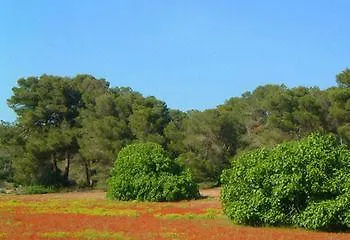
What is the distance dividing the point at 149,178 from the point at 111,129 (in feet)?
68.7

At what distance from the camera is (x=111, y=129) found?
6266 centimetres

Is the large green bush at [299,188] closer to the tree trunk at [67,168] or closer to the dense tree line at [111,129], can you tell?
the dense tree line at [111,129]

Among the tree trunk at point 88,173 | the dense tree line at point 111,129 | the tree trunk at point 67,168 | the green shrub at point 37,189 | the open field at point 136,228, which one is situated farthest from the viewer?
the tree trunk at point 88,173

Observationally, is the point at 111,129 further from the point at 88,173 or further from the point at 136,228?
the point at 136,228

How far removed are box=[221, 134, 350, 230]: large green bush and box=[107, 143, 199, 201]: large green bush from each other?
17.1 metres

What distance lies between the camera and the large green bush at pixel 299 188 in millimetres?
22375

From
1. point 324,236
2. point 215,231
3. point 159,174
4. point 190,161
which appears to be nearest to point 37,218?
point 215,231

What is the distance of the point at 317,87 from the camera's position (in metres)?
62.6

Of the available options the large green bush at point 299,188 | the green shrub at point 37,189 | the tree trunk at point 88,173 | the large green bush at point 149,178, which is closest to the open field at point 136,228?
the large green bush at point 299,188

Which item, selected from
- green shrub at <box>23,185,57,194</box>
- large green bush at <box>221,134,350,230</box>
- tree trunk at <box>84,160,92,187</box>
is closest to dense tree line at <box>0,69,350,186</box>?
tree trunk at <box>84,160,92,187</box>

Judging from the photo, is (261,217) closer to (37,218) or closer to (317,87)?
(37,218)

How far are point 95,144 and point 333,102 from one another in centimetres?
2549

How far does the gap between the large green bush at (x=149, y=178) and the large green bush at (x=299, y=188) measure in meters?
17.1

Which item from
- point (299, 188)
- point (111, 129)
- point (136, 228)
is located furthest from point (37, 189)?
point (299, 188)
